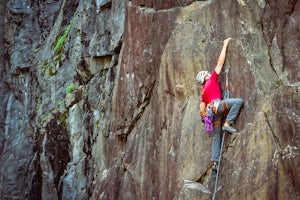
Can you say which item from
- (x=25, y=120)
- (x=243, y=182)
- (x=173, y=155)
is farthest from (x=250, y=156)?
(x=25, y=120)

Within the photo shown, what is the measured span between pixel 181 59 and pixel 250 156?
345 centimetres

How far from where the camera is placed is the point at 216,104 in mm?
10742

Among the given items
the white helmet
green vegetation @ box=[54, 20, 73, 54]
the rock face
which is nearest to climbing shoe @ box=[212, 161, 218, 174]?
the rock face

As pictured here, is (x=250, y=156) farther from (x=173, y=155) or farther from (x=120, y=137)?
(x=120, y=137)

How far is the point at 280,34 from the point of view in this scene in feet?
35.4

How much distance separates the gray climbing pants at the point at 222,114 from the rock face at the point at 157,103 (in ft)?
0.65

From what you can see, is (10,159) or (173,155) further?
(10,159)

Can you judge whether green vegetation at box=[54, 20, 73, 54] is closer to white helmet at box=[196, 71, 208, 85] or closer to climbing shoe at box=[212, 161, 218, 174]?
white helmet at box=[196, 71, 208, 85]

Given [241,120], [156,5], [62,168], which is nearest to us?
[241,120]

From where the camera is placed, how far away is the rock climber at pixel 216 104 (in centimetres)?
1062

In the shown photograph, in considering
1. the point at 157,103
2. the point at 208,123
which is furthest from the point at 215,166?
the point at 157,103

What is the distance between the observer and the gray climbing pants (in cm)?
1058

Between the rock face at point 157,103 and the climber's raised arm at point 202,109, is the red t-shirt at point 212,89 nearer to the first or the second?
the climber's raised arm at point 202,109

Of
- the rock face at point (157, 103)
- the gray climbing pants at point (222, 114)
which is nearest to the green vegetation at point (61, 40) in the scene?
the rock face at point (157, 103)
